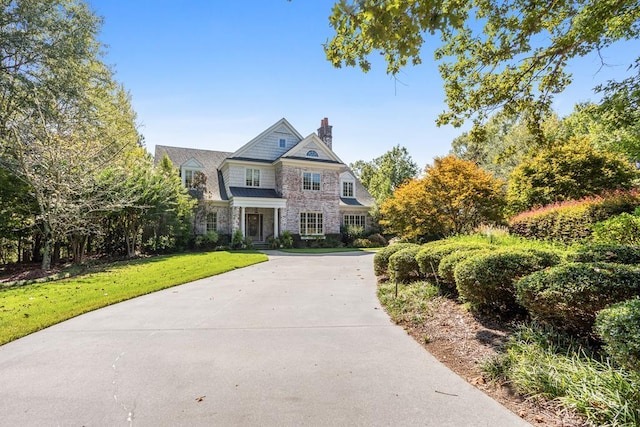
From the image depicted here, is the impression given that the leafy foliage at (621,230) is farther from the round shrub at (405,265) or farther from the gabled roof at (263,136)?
the gabled roof at (263,136)

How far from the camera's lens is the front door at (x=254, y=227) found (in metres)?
23.4

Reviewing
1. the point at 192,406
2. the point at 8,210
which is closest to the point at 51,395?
the point at 192,406

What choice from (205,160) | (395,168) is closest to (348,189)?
(205,160)

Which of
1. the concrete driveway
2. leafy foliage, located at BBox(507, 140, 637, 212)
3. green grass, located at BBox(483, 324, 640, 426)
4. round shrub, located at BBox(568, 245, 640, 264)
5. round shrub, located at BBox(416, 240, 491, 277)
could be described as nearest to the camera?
green grass, located at BBox(483, 324, 640, 426)

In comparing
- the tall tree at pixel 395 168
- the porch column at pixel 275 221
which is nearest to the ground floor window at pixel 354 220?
the porch column at pixel 275 221

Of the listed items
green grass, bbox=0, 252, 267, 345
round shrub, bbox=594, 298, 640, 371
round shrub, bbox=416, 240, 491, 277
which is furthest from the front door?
round shrub, bbox=594, 298, 640, 371

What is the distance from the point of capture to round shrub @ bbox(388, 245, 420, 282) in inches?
302

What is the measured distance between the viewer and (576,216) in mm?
9266

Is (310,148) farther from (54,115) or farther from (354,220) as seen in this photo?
(54,115)

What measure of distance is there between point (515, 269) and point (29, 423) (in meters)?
5.34

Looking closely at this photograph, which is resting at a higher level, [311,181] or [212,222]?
[311,181]

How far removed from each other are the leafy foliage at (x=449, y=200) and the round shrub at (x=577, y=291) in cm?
741

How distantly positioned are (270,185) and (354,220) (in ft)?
23.0

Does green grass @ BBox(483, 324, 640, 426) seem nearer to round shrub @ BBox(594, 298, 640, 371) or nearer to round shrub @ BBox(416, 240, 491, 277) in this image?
round shrub @ BBox(594, 298, 640, 371)
